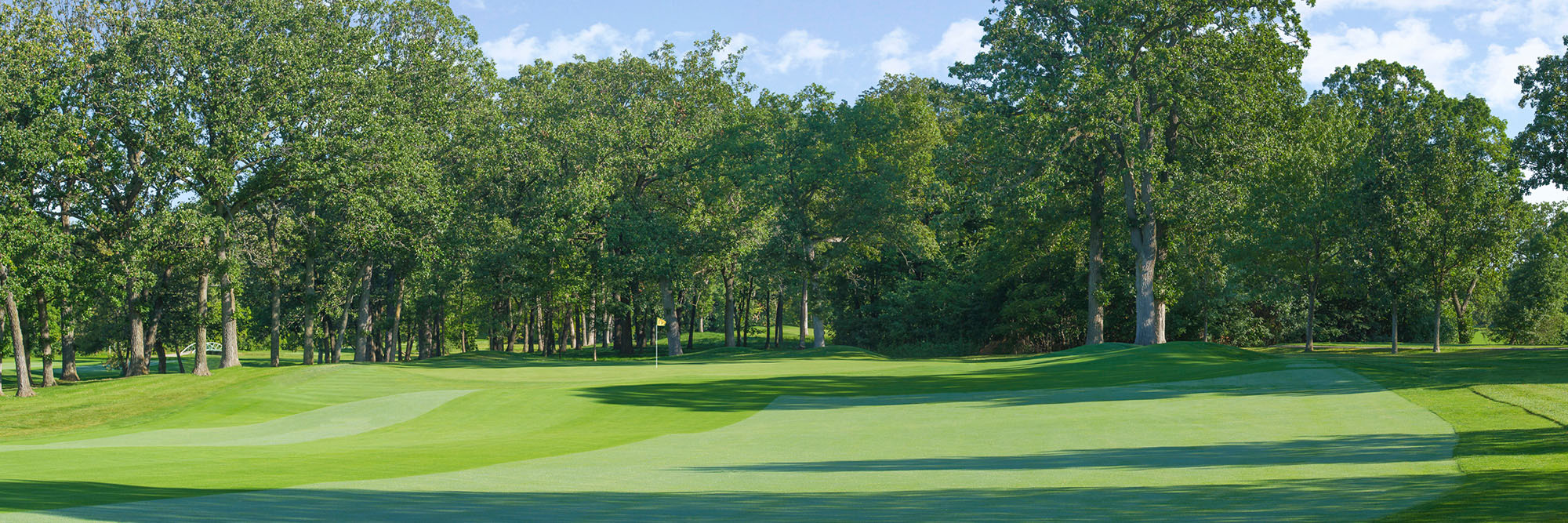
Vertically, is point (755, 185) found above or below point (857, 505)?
above

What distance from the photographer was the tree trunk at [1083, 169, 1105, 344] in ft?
143

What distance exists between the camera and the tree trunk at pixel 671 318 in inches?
2178

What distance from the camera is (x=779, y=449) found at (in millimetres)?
15898

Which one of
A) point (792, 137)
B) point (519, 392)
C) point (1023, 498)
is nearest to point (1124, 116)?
point (792, 137)

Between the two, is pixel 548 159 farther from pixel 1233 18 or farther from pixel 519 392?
pixel 1233 18

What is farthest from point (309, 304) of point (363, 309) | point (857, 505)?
point (857, 505)

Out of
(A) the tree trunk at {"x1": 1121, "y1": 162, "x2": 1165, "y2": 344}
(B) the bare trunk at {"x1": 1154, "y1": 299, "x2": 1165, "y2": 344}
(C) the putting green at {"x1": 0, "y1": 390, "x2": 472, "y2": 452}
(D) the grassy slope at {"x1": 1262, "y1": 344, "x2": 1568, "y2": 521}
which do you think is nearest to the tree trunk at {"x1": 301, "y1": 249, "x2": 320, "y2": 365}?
(C) the putting green at {"x1": 0, "y1": 390, "x2": 472, "y2": 452}

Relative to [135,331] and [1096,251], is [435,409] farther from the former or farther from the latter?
[1096,251]

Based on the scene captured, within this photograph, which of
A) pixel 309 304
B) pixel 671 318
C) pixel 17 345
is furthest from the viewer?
pixel 671 318

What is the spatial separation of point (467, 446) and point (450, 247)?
3204 centimetres

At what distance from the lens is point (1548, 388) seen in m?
18.6

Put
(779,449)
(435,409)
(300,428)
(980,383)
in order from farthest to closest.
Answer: (980,383), (435,409), (300,428), (779,449)

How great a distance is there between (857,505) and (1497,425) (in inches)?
398

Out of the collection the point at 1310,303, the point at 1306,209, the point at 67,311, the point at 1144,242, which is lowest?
the point at 1310,303
